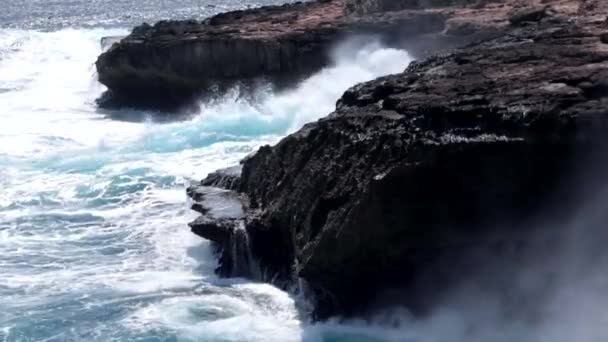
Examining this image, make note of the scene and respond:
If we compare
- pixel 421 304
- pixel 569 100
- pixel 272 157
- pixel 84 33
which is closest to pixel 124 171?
pixel 272 157

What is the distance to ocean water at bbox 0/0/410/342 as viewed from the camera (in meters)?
16.8

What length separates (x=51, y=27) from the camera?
192ft

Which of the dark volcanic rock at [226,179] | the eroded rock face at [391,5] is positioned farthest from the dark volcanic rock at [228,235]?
the eroded rock face at [391,5]

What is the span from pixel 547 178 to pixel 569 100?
1.11 meters

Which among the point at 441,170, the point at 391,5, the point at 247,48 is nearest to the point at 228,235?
the point at 441,170

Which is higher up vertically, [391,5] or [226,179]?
[391,5]

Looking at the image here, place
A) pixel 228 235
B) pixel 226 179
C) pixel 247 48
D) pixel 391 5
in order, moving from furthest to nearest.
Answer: pixel 391 5 < pixel 247 48 < pixel 226 179 < pixel 228 235

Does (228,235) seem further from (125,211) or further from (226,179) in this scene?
(125,211)

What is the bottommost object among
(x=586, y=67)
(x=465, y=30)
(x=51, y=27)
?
(x=51, y=27)

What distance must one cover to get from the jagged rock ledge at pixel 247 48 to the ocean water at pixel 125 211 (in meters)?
0.74

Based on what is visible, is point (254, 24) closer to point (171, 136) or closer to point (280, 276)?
point (171, 136)

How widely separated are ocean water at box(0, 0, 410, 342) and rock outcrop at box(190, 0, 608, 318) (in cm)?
95

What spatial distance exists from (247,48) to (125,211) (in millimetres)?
11944

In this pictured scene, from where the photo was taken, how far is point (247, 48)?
1346 inches
